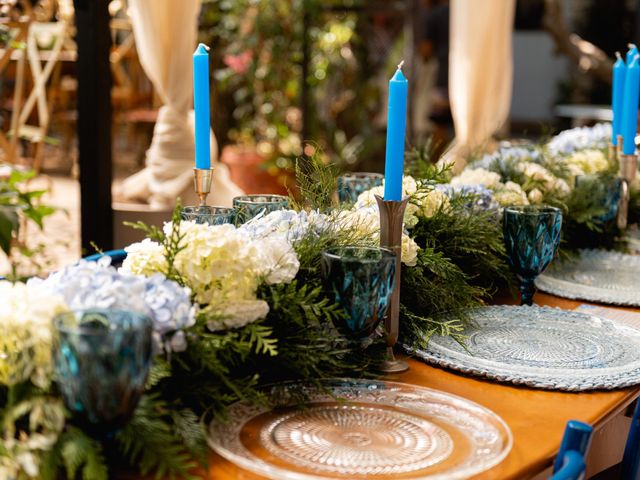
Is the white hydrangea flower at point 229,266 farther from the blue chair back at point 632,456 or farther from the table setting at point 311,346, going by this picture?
the blue chair back at point 632,456

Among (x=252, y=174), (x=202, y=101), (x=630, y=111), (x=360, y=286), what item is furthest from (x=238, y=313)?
(x=252, y=174)

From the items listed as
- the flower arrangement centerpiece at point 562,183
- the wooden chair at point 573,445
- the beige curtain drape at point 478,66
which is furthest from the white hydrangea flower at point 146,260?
the beige curtain drape at point 478,66

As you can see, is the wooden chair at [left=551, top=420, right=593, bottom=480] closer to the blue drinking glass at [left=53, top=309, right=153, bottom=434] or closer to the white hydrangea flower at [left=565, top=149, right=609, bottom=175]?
the blue drinking glass at [left=53, top=309, right=153, bottom=434]

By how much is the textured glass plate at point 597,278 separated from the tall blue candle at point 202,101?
2.26 ft

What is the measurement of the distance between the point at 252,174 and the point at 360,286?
4.84 metres

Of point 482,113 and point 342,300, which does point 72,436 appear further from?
point 482,113

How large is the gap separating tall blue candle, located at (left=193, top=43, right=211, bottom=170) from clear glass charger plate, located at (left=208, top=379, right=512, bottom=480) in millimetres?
490

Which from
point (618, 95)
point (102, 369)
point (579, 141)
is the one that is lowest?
point (102, 369)

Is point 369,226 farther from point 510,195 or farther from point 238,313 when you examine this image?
point 510,195

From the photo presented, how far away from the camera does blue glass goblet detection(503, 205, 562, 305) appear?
149 centimetres

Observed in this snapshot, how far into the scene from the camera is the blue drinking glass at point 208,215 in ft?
4.18

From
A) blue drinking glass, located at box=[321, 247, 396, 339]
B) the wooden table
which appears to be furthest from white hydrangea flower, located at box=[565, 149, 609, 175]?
blue drinking glass, located at box=[321, 247, 396, 339]

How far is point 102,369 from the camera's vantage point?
81 cm

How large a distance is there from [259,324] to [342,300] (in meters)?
0.10
